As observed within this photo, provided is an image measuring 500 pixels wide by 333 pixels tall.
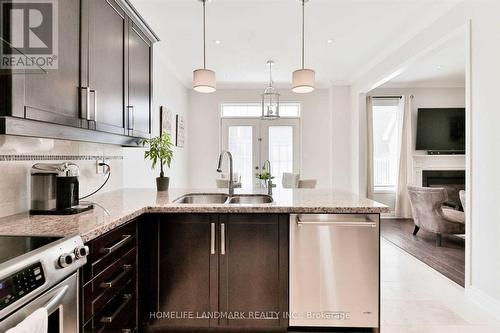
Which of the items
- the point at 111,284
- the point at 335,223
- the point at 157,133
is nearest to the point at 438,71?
the point at 335,223

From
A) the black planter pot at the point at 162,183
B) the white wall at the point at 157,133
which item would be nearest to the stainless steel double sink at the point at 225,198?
the black planter pot at the point at 162,183

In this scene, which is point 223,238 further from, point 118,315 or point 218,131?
point 218,131

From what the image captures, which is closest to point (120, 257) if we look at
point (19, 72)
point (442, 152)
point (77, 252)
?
point (77, 252)

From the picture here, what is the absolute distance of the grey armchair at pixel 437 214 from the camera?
12.9ft

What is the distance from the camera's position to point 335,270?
1898 millimetres

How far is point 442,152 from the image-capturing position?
6008mm

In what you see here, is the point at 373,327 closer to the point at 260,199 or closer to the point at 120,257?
the point at 260,199

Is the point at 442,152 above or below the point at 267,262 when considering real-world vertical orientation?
above

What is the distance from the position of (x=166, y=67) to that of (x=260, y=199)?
328 cm

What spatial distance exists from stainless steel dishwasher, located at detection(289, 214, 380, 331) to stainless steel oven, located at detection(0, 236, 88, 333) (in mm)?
1231

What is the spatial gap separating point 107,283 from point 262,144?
5.21 m

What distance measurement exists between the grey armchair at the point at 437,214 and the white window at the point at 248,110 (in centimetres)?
305

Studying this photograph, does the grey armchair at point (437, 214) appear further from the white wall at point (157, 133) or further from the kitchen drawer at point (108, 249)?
the kitchen drawer at point (108, 249)

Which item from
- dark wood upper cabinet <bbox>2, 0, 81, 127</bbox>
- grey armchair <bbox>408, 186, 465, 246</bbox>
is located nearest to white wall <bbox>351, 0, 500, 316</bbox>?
grey armchair <bbox>408, 186, 465, 246</bbox>
